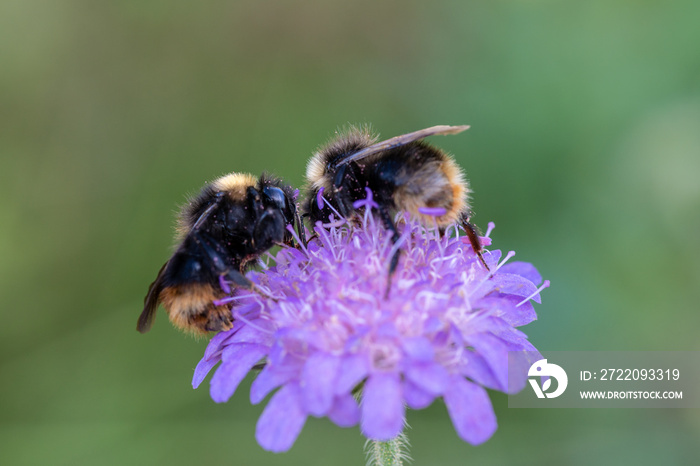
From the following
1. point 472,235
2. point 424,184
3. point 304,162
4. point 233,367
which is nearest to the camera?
point 233,367

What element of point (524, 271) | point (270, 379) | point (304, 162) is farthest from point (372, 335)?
point (304, 162)

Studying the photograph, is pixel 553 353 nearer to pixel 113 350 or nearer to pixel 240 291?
pixel 240 291

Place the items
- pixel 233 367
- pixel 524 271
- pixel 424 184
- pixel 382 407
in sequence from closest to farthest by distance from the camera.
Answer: pixel 382 407 < pixel 233 367 < pixel 424 184 < pixel 524 271

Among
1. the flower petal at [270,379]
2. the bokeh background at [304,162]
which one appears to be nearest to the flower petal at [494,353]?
the flower petal at [270,379]

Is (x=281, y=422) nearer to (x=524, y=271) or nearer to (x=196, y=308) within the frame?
(x=196, y=308)

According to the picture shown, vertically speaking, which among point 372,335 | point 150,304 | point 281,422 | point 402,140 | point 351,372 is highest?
point 402,140

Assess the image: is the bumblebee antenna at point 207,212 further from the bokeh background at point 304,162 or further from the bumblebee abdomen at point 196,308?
the bokeh background at point 304,162
